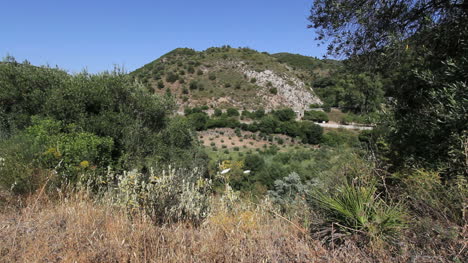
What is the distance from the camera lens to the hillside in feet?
160

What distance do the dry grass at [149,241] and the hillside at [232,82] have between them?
42875 millimetres

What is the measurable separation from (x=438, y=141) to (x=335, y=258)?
8.74 feet

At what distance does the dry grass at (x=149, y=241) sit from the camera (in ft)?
6.89

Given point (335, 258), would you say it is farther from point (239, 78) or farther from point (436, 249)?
point (239, 78)

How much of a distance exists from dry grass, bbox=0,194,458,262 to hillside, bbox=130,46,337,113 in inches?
1688

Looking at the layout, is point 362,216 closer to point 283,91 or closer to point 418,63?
point 418,63

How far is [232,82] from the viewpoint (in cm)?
5312

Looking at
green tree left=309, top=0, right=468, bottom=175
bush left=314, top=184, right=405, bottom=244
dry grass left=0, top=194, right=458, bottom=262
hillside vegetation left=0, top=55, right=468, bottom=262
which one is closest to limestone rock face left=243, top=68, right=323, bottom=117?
green tree left=309, top=0, right=468, bottom=175

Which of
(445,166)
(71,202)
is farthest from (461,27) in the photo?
(71,202)

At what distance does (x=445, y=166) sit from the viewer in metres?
3.10

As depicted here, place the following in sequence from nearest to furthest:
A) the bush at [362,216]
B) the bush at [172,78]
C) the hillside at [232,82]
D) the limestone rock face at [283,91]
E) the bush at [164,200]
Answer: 1. the bush at [362,216]
2. the bush at [164,200]
3. the hillside at [232,82]
4. the bush at [172,78]
5. the limestone rock face at [283,91]

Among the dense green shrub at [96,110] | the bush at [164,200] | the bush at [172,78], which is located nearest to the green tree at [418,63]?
the bush at [164,200]

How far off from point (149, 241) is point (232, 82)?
170ft

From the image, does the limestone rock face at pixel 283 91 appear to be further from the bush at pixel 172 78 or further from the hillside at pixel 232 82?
the bush at pixel 172 78
